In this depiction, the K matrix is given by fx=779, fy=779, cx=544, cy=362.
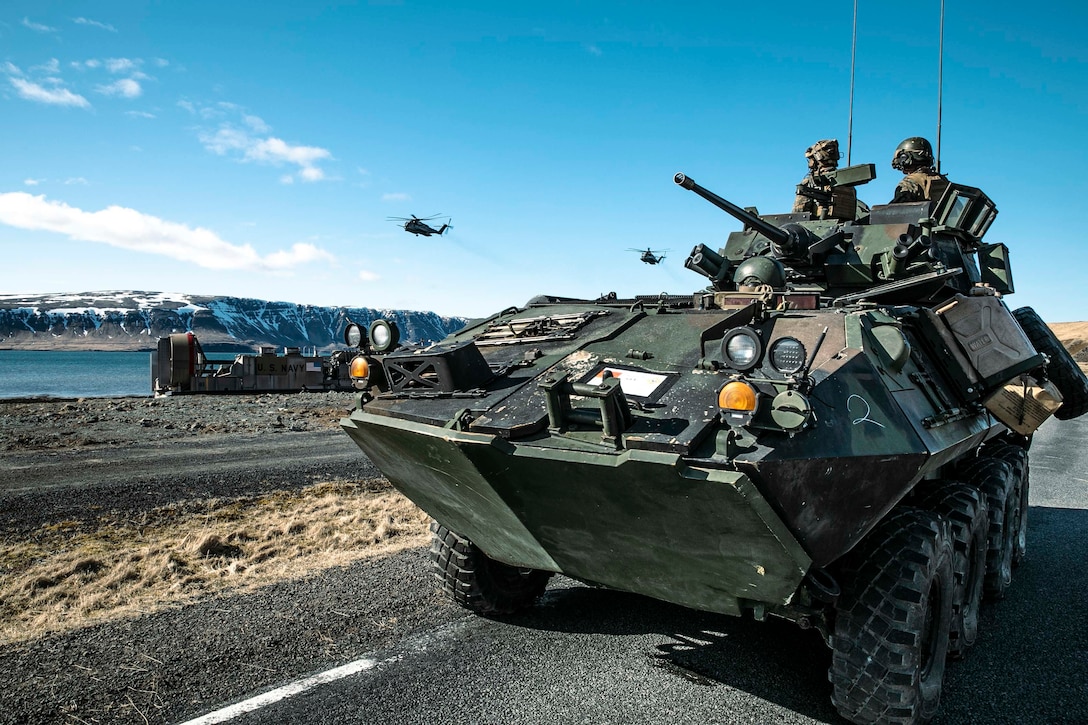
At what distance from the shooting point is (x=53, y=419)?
17734 mm

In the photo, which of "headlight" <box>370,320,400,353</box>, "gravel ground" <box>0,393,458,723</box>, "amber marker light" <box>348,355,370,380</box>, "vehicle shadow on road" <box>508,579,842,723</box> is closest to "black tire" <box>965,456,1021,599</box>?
"vehicle shadow on road" <box>508,579,842,723</box>

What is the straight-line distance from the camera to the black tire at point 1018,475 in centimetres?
671

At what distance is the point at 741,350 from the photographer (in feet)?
11.7

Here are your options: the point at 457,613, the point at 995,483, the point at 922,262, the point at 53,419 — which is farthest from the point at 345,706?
the point at 53,419

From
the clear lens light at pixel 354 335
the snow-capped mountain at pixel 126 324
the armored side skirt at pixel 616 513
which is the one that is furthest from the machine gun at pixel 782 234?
the snow-capped mountain at pixel 126 324

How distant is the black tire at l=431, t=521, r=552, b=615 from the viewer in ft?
17.2

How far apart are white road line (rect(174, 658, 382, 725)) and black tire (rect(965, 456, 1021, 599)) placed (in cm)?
440

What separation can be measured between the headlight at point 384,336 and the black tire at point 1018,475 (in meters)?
5.15

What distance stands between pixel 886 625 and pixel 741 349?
1.49m

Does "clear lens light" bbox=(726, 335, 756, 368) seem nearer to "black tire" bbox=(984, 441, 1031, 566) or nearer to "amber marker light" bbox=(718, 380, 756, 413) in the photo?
"amber marker light" bbox=(718, 380, 756, 413)

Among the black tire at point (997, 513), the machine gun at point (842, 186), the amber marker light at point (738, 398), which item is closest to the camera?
the amber marker light at point (738, 398)

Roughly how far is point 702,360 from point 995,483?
10.7ft

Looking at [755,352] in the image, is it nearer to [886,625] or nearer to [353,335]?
[886,625]

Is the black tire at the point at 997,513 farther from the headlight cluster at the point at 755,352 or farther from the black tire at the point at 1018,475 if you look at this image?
the headlight cluster at the point at 755,352
